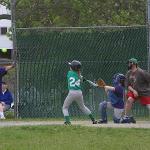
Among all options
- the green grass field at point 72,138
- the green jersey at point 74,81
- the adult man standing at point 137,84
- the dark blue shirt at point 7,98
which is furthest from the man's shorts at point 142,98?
the dark blue shirt at point 7,98

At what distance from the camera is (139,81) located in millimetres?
16281

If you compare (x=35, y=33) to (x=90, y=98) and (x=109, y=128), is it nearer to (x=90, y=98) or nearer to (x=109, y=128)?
(x=90, y=98)

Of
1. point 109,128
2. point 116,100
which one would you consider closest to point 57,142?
point 109,128

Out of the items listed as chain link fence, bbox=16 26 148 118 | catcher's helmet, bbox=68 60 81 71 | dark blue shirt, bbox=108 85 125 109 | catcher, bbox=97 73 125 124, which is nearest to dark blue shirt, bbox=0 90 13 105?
chain link fence, bbox=16 26 148 118

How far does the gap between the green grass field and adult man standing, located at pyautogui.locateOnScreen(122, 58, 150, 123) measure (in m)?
3.17

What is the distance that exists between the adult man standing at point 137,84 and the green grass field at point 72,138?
10.4ft

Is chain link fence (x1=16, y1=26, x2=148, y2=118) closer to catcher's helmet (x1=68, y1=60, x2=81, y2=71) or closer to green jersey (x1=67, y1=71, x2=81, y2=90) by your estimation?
catcher's helmet (x1=68, y1=60, x2=81, y2=71)

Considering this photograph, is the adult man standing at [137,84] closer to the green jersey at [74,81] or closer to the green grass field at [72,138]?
the green jersey at [74,81]

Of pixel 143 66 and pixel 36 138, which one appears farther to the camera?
pixel 143 66

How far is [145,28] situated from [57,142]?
749 centimetres

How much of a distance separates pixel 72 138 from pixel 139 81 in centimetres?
499

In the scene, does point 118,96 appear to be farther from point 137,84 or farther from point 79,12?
point 79,12

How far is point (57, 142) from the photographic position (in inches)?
440

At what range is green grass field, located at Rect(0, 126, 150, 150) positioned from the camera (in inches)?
417
